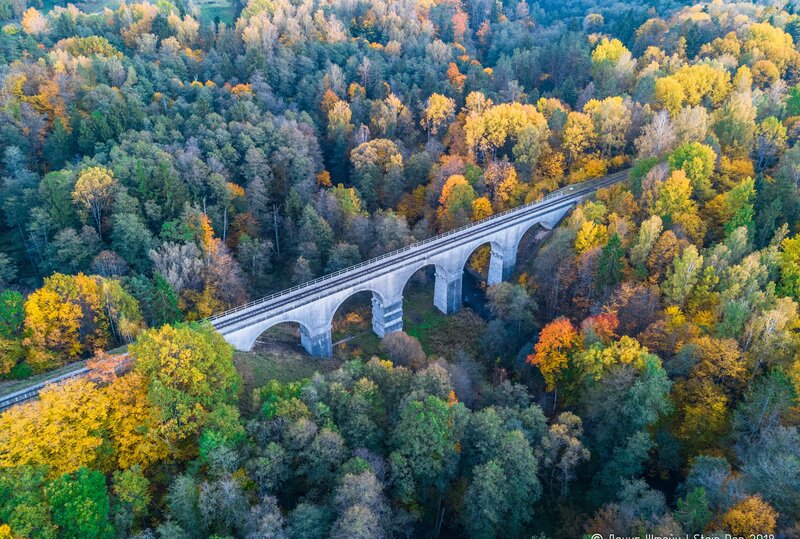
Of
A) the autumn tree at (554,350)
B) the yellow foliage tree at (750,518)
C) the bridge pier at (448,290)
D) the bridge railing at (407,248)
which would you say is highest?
the yellow foliage tree at (750,518)

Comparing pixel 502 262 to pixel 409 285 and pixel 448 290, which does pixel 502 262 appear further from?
pixel 409 285

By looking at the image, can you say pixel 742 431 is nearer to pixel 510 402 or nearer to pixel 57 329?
pixel 510 402

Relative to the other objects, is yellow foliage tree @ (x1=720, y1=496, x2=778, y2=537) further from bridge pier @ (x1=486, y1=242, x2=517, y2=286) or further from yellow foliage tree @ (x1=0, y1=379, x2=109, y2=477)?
bridge pier @ (x1=486, y1=242, x2=517, y2=286)

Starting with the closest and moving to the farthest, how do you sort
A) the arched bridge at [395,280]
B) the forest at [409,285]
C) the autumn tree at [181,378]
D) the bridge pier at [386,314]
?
the forest at [409,285] → the autumn tree at [181,378] → the arched bridge at [395,280] → the bridge pier at [386,314]

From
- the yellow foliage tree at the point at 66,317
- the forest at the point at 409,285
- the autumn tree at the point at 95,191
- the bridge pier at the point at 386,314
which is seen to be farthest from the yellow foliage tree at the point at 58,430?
the bridge pier at the point at 386,314

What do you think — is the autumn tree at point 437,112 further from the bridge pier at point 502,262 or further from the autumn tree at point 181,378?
the autumn tree at point 181,378

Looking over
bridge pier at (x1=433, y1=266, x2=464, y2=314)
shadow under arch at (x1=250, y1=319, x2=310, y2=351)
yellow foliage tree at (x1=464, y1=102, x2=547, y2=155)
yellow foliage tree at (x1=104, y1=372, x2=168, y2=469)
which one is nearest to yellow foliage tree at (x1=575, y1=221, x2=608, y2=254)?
bridge pier at (x1=433, y1=266, x2=464, y2=314)

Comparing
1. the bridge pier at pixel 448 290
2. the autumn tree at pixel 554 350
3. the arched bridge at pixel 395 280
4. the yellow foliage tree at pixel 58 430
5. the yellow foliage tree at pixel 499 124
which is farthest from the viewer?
the yellow foliage tree at pixel 499 124

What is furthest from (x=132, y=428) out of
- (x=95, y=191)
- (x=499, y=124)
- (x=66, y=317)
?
(x=499, y=124)
